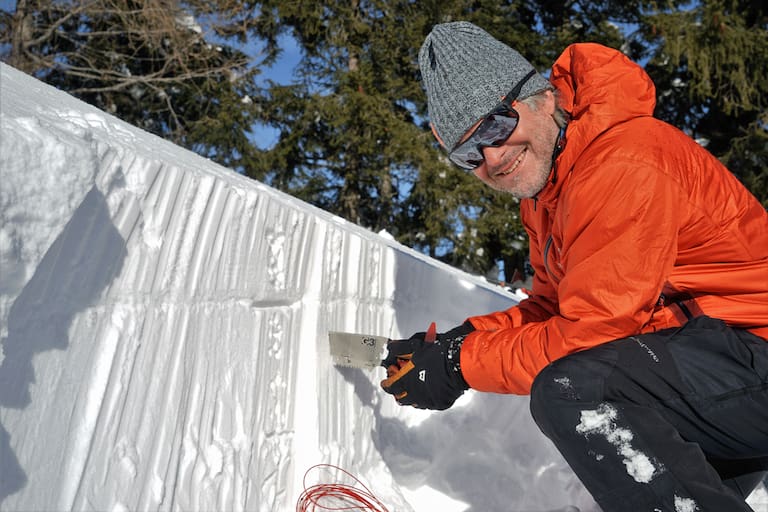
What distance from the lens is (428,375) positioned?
5.42 ft

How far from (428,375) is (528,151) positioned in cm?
64

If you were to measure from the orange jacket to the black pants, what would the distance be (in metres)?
0.07

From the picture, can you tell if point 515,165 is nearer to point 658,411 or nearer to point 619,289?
point 619,289

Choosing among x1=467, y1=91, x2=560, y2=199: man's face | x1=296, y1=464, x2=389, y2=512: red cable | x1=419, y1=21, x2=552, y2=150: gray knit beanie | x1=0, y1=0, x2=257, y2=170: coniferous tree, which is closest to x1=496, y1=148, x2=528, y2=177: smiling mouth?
x1=467, y1=91, x2=560, y2=199: man's face

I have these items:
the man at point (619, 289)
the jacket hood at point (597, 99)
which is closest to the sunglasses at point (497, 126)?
the man at point (619, 289)

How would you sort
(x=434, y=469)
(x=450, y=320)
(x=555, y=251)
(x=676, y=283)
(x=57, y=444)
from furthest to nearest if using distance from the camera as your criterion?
(x=450, y=320) < (x=434, y=469) < (x=555, y=251) < (x=676, y=283) < (x=57, y=444)

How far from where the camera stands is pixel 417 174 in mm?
9859

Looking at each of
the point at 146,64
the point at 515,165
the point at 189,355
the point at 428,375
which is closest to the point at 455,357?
the point at 428,375

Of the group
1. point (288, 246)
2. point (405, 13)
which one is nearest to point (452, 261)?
point (405, 13)

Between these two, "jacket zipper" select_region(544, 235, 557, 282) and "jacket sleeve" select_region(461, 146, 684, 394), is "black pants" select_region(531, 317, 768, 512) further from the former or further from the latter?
"jacket zipper" select_region(544, 235, 557, 282)

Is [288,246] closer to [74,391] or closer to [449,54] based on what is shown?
[449,54]

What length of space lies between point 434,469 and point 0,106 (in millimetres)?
1712

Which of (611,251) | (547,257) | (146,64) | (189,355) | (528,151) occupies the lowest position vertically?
(189,355)

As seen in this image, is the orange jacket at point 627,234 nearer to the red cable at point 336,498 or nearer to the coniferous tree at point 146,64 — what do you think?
the red cable at point 336,498
